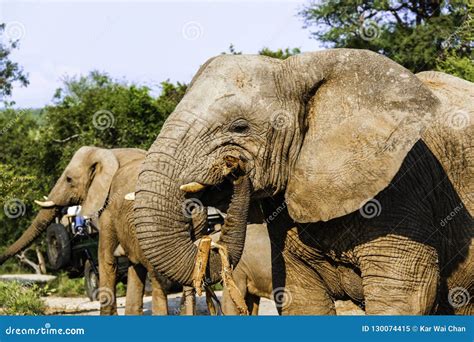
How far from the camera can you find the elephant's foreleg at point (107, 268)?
1111 centimetres

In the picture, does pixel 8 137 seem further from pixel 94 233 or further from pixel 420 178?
pixel 420 178

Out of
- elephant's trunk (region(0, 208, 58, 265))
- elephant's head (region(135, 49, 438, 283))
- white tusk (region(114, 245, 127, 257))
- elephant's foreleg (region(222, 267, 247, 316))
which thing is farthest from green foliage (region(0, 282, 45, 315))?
elephant's head (region(135, 49, 438, 283))

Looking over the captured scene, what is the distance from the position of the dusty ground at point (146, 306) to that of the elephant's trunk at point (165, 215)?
22.4 feet

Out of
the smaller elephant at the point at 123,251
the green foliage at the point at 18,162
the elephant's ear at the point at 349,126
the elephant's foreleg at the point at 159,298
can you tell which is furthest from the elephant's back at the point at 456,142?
the green foliage at the point at 18,162

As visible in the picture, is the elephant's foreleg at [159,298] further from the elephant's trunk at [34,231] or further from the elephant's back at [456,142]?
the elephant's back at [456,142]

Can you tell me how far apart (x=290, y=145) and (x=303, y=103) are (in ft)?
0.89

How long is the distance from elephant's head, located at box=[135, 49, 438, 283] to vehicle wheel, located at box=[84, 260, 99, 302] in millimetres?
10109

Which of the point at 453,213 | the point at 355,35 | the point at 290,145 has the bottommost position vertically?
the point at 453,213

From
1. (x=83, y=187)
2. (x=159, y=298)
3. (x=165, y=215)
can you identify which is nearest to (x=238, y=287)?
(x=159, y=298)

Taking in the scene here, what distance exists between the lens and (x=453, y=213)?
5930 mm

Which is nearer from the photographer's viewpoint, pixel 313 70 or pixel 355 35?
pixel 313 70

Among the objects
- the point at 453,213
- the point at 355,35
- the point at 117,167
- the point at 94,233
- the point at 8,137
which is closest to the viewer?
the point at 453,213

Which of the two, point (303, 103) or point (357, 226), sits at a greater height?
point (303, 103)

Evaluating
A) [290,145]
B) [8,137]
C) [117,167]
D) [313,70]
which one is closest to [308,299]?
[290,145]
